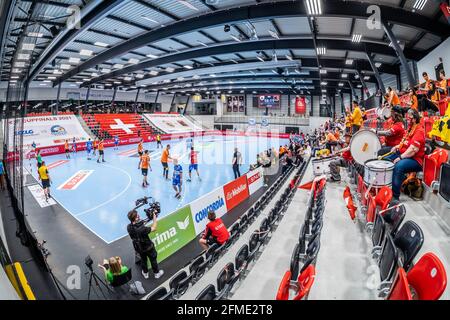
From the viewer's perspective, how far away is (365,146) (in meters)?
5.14

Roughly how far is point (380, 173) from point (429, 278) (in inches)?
104

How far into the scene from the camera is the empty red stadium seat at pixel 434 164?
4.07m

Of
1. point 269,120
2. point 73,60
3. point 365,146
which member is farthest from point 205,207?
point 269,120

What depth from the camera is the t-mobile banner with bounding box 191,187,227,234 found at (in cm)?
667

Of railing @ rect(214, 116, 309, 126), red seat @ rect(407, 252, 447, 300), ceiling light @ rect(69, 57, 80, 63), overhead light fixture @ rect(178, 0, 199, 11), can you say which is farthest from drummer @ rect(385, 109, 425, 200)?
railing @ rect(214, 116, 309, 126)

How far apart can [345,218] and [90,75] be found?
27076 millimetres

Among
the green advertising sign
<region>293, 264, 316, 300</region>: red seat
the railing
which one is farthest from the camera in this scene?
the railing

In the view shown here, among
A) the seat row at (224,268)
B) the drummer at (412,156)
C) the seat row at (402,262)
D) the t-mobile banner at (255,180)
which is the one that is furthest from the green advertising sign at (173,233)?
the drummer at (412,156)

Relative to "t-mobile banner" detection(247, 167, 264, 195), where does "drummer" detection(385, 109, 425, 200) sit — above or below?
above

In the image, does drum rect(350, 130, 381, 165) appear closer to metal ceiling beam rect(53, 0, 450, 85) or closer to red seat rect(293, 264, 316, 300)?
red seat rect(293, 264, 316, 300)

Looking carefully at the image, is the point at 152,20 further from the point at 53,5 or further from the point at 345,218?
the point at 345,218

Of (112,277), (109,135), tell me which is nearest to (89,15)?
(112,277)

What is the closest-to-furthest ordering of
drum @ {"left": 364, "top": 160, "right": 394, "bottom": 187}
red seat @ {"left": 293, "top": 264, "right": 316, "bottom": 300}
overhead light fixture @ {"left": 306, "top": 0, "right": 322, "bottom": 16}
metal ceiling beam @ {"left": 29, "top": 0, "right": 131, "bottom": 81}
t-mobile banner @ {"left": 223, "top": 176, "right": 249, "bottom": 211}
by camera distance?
1. red seat @ {"left": 293, "top": 264, "right": 316, "bottom": 300}
2. drum @ {"left": 364, "top": 160, "right": 394, "bottom": 187}
3. overhead light fixture @ {"left": 306, "top": 0, "right": 322, "bottom": 16}
4. metal ceiling beam @ {"left": 29, "top": 0, "right": 131, "bottom": 81}
5. t-mobile banner @ {"left": 223, "top": 176, "right": 249, "bottom": 211}

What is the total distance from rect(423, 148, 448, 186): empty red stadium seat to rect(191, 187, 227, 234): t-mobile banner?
→ 207 inches
